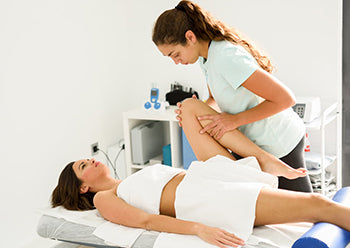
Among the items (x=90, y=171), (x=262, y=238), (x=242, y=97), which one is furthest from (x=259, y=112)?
(x=90, y=171)

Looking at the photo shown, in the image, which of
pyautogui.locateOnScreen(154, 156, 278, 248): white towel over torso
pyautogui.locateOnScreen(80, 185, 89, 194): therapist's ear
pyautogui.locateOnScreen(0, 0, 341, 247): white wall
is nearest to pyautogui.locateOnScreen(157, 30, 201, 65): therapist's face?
pyautogui.locateOnScreen(154, 156, 278, 248): white towel over torso

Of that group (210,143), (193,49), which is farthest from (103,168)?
(193,49)

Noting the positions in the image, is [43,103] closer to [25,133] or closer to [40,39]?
[25,133]

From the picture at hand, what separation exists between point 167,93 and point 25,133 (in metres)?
1.15

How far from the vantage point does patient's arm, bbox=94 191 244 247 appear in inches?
56.2

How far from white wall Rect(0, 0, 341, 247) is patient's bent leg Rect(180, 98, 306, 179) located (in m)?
1.30

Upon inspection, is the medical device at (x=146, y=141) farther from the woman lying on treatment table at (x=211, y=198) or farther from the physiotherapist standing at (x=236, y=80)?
the physiotherapist standing at (x=236, y=80)

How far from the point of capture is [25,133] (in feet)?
8.58

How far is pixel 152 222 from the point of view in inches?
64.3

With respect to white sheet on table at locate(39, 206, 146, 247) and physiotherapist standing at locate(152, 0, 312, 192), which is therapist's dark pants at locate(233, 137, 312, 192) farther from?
white sheet on table at locate(39, 206, 146, 247)

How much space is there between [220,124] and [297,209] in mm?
462

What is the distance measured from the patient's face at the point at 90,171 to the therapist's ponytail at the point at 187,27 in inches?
29.9

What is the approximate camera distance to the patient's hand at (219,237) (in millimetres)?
1409

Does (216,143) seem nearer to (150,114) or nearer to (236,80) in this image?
(236,80)
